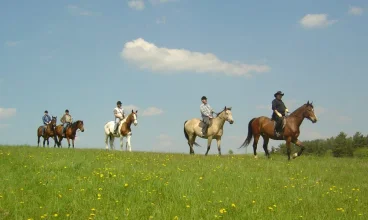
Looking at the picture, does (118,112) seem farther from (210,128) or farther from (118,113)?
(210,128)

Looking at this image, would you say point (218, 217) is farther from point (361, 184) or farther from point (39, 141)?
point (39, 141)

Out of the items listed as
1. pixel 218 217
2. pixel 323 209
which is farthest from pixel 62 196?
pixel 323 209

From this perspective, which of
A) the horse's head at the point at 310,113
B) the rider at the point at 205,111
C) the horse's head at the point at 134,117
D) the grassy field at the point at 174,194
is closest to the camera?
the grassy field at the point at 174,194

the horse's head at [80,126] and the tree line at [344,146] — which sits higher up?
the horse's head at [80,126]

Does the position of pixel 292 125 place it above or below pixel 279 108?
below

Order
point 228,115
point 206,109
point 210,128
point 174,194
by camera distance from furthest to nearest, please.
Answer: point 210,128 → point 206,109 → point 228,115 → point 174,194

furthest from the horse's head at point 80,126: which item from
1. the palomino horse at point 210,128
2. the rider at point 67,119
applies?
the palomino horse at point 210,128

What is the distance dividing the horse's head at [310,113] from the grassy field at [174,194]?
5.70 metres

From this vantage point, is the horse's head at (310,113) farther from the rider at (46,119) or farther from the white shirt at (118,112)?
the rider at (46,119)

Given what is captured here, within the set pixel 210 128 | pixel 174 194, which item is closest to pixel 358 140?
pixel 210 128

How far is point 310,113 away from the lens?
1991cm

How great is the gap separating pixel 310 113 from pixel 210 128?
6.12m

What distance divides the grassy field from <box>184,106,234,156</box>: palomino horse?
865 centimetres

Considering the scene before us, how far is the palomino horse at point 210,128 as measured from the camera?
22961 millimetres
